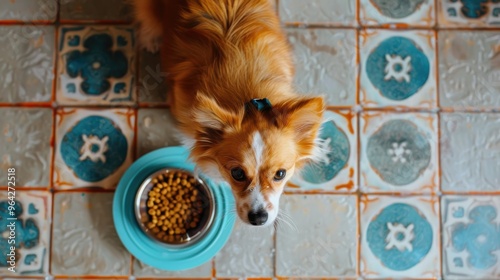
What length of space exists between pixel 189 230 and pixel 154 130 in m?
0.45

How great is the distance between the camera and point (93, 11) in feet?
6.52

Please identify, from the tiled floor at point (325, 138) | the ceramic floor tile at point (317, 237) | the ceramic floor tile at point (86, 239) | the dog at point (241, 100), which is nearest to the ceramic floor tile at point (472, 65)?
the tiled floor at point (325, 138)

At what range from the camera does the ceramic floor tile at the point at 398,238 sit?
6.37ft

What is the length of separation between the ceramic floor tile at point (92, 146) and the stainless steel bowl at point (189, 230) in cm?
17

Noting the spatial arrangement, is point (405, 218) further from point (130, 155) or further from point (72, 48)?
point (72, 48)

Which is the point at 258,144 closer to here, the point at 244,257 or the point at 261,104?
the point at 261,104

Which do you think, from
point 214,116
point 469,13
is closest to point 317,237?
point 214,116

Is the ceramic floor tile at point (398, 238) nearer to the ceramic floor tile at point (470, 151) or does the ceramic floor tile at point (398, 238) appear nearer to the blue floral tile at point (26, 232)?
the ceramic floor tile at point (470, 151)

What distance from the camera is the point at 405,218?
196cm

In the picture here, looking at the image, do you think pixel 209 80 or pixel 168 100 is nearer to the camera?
pixel 209 80

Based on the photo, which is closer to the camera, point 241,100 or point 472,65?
point 241,100

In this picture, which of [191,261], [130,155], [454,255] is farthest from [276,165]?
[454,255]

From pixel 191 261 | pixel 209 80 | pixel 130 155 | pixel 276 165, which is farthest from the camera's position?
pixel 130 155

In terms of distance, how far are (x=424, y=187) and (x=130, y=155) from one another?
127 centimetres
